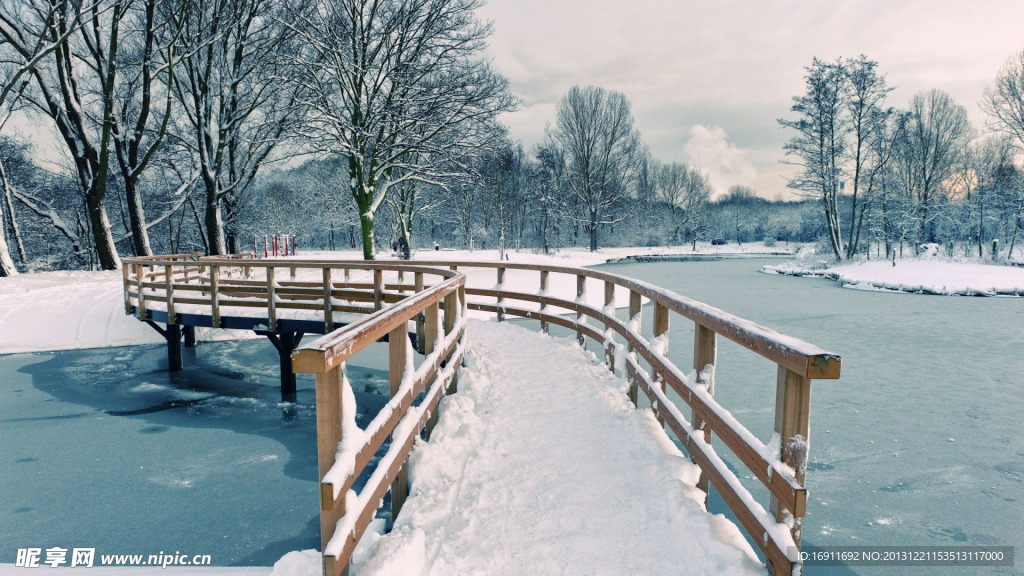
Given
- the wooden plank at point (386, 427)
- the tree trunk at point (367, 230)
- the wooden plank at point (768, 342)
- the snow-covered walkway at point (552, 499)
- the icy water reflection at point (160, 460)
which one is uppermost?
the tree trunk at point (367, 230)

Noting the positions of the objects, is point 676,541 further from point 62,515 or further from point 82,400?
point 82,400

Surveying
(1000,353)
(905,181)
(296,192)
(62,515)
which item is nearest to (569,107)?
(905,181)

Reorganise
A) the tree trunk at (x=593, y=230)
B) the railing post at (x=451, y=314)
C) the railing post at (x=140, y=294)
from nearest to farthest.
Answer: the railing post at (x=451, y=314) < the railing post at (x=140, y=294) < the tree trunk at (x=593, y=230)

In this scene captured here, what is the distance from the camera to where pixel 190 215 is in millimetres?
46812

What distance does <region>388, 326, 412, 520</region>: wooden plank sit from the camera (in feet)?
10.4

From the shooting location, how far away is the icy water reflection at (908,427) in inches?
162

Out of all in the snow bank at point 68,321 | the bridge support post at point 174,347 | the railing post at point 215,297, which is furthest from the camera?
the snow bank at point 68,321

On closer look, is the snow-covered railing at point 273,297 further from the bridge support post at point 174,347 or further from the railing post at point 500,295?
the railing post at point 500,295

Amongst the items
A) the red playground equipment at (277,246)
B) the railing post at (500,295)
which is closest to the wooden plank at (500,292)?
the railing post at (500,295)

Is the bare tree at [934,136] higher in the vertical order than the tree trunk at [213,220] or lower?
higher

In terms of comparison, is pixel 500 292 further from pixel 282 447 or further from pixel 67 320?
pixel 67 320

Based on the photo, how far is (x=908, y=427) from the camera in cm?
616

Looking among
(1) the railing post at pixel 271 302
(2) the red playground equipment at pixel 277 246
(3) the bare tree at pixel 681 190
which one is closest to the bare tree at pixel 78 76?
(2) the red playground equipment at pixel 277 246

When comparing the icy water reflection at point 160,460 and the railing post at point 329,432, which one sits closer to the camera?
the railing post at point 329,432
